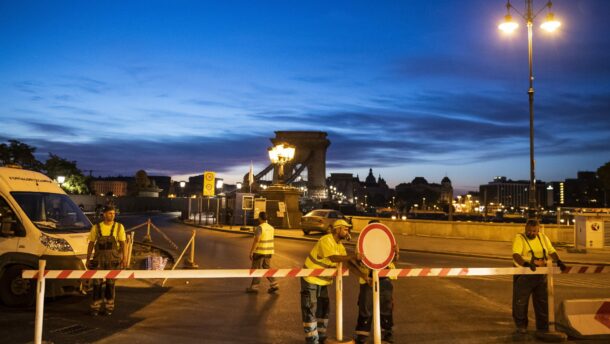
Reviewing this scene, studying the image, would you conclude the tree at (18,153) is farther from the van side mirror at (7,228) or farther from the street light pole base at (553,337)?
the street light pole base at (553,337)

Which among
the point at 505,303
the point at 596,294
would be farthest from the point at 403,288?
the point at 596,294

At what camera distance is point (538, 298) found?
822 cm

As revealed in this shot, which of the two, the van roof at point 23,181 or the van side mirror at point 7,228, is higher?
the van roof at point 23,181

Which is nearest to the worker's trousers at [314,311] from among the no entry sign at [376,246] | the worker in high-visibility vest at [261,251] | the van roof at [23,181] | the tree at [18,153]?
the no entry sign at [376,246]

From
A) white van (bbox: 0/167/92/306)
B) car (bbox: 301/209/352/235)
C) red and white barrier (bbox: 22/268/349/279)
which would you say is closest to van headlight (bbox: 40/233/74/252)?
white van (bbox: 0/167/92/306)

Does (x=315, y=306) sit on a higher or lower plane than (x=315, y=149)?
lower

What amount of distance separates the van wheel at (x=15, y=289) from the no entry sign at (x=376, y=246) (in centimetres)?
599

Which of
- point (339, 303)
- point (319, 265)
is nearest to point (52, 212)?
point (319, 265)

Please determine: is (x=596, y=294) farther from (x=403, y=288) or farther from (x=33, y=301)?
(x=33, y=301)

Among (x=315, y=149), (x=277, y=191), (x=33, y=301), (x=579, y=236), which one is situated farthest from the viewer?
(x=315, y=149)

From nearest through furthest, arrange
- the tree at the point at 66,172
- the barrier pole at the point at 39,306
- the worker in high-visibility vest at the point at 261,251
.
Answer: the barrier pole at the point at 39,306, the worker in high-visibility vest at the point at 261,251, the tree at the point at 66,172

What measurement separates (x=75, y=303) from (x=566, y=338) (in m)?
8.13

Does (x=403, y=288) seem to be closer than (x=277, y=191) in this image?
Yes

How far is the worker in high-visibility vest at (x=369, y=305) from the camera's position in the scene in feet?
24.1
